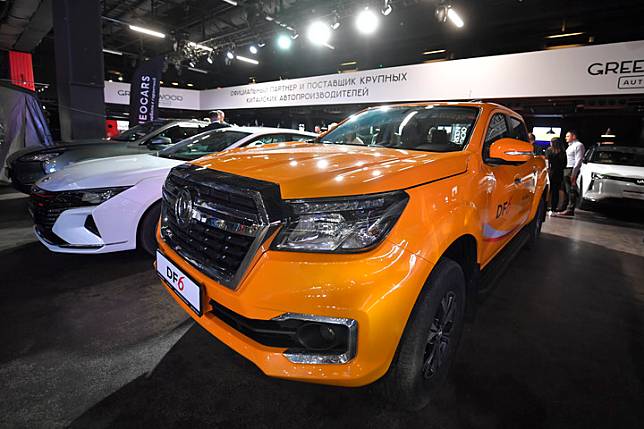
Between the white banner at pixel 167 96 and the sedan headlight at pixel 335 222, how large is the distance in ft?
52.8

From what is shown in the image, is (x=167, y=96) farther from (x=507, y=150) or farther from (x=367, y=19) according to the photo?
(x=507, y=150)

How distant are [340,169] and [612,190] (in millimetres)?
6996

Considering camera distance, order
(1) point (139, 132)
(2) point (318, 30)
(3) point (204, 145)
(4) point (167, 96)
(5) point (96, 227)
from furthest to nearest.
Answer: (4) point (167, 96)
(2) point (318, 30)
(1) point (139, 132)
(3) point (204, 145)
(5) point (96, 227)

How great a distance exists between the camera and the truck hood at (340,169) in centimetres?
131

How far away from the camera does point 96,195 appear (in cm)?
278

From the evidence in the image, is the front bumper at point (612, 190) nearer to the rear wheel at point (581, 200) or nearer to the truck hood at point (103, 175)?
the rear wheel at point (581, 200)

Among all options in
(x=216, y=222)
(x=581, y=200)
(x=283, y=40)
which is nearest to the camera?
(x=216, y=222)

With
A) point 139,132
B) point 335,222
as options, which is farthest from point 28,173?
point 335,222

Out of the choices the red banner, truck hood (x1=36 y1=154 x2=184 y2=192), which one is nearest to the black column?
truck hood (x1=36 y1=154 x2=184 y2=192)

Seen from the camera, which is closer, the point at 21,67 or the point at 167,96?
the point at 167,96

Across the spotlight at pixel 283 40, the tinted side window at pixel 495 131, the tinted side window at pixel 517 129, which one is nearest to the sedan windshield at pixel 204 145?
the tinted side window at pixel 495 131

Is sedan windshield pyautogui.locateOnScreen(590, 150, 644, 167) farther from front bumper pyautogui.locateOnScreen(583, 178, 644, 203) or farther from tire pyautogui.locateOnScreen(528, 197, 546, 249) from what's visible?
tire pyautogui.locateOnScreen(528, 197, 546, 249)

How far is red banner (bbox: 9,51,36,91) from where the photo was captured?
50.7ft

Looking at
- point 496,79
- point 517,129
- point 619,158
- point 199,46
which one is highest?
point 199,46
